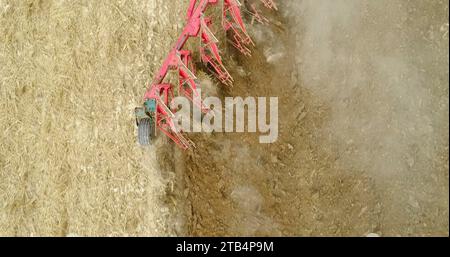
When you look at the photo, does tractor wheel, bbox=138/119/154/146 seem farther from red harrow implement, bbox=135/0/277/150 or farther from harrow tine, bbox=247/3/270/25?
harrow tine, bbox=247/3/270/25

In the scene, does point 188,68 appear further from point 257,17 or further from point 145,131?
point 257,17

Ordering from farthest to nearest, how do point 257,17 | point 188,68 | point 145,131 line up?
1. point 257,17
2. point 188,68
3. point 145,131

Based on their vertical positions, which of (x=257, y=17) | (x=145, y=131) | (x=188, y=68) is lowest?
(x=145, y=131)

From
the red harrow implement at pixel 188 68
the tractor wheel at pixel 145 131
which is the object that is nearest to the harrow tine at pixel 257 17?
the red harrow implement at pixel 188 68

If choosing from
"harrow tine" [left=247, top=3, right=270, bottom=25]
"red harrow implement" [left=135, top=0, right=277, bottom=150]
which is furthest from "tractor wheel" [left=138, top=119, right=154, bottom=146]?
"harrow tine" [left=247, top=3, right=270, bottom=25]

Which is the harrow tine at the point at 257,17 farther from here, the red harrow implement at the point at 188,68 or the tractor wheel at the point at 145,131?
the tractor wheel at the point at 145,131

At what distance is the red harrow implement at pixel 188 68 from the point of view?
24.9ft

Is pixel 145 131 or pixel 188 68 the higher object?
pixel 188 68

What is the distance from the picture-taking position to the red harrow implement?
7586 mm

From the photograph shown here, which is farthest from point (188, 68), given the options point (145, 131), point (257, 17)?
point (257, 17)

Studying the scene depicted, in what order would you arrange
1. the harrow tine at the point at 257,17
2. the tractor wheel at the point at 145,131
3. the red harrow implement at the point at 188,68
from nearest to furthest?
the red harrow implement at the point at 188,68 < the tractor wheel at the point at 145,131 < the harrow tine at the point at 257,17

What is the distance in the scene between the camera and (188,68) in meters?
7.98

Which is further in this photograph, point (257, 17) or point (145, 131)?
point (257, 17)

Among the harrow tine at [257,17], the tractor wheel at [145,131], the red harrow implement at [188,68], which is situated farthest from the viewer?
the harrow tine at [257,17]
